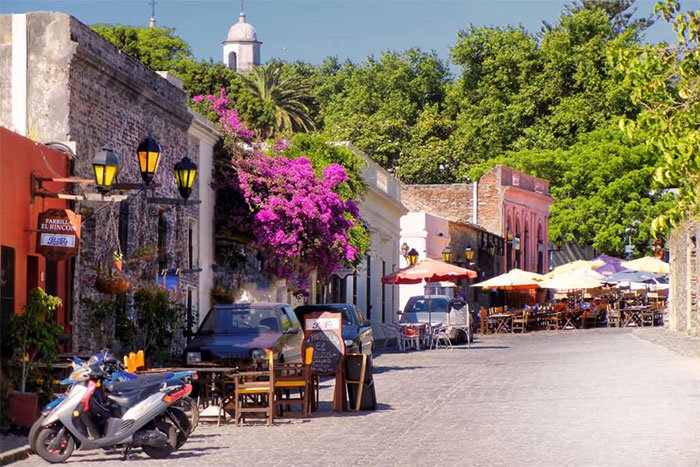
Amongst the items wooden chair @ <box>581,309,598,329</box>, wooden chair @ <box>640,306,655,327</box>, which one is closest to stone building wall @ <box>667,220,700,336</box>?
wooden chair @ <box>581,309,598,329</box>

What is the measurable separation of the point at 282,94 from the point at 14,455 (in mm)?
59543

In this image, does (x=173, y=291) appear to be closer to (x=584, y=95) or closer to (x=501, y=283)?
(x=501, y=283)

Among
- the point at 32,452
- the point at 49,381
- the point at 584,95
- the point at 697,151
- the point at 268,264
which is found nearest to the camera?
the point at 32,452

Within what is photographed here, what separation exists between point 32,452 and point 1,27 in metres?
8.08

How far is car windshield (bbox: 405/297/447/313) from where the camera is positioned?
40812 mm

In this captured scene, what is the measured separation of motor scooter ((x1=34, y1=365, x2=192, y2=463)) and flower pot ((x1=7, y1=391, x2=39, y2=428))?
6.05 feet

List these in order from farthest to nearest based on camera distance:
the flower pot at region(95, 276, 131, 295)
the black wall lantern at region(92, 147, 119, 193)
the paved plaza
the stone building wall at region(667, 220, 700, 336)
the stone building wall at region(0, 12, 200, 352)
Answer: the stone building wall at region(667, 220, 700, 336)
the flower pot at region(95, 276, 131, 295)
the stone building wall at region(0, 12, 200, 352)
the black wall lantern at region(92, 147, 119, 193)
the paved plaza

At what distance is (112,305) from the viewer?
68.4 feet

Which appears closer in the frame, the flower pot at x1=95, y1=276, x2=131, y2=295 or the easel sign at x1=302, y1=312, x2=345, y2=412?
the easel sign at x1=302, y1=312, x2=345, y2=412

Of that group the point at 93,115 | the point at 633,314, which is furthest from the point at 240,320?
the point at 633,314

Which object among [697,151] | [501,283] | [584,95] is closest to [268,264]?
[697,151]

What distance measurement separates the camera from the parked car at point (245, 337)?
2028cm

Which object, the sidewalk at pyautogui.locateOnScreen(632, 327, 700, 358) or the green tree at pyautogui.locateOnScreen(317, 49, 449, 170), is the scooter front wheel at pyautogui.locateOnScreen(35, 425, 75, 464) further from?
the green tree at pyautogui.locateOnScreen(317, 49, 449, 170)

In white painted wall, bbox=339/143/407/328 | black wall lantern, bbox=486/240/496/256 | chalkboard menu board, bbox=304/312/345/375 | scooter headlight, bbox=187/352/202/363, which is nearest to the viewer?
chalkboard menu board, bbox=304/312/345/375
